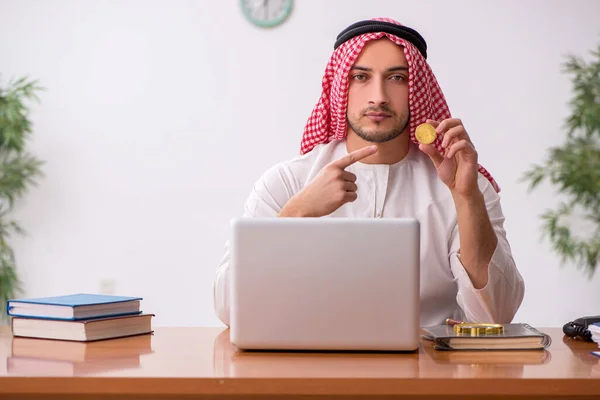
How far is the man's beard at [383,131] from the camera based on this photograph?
232 centimetres

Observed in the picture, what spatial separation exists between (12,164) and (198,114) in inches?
43.1

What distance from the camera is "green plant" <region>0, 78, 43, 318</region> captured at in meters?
4.38

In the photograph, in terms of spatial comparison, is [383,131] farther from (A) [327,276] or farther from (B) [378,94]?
(A) [327,276]

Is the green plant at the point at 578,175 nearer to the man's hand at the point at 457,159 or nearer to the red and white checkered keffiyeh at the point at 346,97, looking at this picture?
the red and white checkered keffiyeh at the point at 346,97

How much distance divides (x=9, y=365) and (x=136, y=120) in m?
3.44

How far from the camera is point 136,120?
4590 millimetres

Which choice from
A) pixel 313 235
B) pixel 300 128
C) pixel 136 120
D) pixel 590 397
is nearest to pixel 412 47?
pixel 313 235

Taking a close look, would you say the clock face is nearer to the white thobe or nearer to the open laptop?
the white thobe

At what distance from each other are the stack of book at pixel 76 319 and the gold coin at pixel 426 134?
2.51 feet

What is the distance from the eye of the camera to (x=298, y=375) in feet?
3.72

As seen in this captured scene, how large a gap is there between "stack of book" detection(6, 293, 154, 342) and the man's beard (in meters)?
0.96

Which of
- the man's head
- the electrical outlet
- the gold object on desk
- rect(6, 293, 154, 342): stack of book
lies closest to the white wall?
the electrical outlet

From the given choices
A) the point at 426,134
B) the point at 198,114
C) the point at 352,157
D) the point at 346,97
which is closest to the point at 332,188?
the point at 352,157

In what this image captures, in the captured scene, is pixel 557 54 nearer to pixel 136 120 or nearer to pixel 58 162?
pixel 136 120
